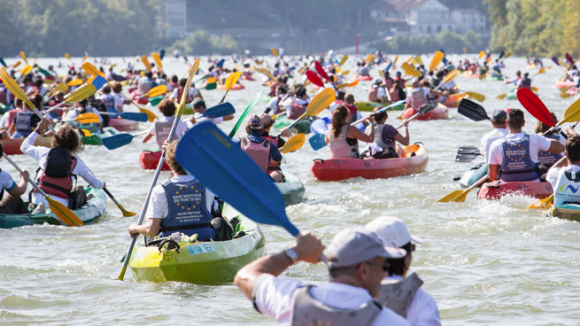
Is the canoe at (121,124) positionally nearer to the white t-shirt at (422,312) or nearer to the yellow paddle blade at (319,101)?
the yellow paddle blade at (319,101)

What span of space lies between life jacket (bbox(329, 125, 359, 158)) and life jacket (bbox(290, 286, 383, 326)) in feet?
23.2

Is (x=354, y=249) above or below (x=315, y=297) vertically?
above

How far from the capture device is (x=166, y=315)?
4.66m

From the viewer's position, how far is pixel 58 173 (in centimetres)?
700

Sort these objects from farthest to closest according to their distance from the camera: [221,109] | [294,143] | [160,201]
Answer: [294,143] < [221,109] < [160,201]

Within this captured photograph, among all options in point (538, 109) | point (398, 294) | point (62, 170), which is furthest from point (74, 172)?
point (398, 294)

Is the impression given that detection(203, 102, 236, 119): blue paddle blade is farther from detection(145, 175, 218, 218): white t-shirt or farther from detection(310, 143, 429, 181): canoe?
detection(145, 175, 218, 218): white t-shirt

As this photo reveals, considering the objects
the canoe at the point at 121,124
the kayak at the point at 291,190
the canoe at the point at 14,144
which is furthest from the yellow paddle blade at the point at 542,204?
the canoe at the point at 121,124

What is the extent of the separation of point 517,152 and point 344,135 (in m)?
2.70

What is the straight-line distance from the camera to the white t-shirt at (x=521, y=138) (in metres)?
7.09

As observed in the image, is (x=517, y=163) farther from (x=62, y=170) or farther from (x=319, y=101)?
(x=62, y=170)

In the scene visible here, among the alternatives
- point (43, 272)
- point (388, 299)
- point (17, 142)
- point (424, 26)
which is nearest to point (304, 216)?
point (43, 272)

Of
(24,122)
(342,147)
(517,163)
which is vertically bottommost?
(342,147)

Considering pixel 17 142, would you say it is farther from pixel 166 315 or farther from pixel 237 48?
pixel 237 48
